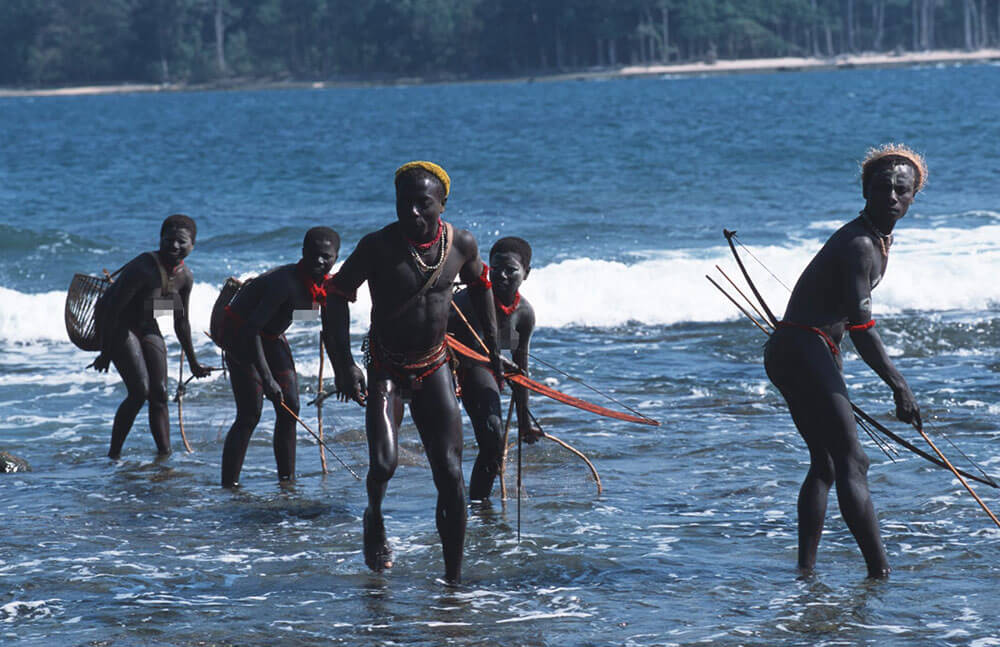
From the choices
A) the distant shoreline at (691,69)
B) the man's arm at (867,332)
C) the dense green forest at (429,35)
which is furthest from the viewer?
the dense green forest at (429,35)

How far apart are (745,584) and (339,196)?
28390 millimetres

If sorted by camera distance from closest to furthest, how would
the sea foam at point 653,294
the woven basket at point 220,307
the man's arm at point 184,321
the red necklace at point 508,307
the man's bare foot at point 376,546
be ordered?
the man's bare foot at point 376,546
the red necklace at point 508,307
the woven basket at point 220,307
the man's arm at point 184,321
the sea foam at point 653,294

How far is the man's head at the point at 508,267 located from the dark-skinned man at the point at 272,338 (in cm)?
87

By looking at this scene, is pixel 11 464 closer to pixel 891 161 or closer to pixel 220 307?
pixel 220 307

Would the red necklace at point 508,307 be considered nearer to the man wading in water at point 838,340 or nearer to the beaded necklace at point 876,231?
the man wading in water at point 838,340

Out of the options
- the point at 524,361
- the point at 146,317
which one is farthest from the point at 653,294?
the point at 524,361

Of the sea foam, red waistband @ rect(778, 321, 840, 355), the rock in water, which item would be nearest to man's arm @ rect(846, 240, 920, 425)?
red waistband @ rect(778, 321, 840, 355)

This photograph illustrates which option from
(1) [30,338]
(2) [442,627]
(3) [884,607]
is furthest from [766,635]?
(1) [30,338]

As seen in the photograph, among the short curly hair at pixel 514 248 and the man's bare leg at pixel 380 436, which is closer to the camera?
the man's bare leg at pixel 380 436

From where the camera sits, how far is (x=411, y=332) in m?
6.31

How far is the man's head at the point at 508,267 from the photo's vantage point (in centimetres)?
771

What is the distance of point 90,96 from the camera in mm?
139750

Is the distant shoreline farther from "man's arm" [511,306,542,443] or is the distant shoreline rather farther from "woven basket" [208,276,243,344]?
"man's arm" [511,306,542,443]

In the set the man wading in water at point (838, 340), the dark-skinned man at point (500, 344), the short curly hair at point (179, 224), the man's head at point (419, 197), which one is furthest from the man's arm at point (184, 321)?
the man wading in water at point (838, 340)
